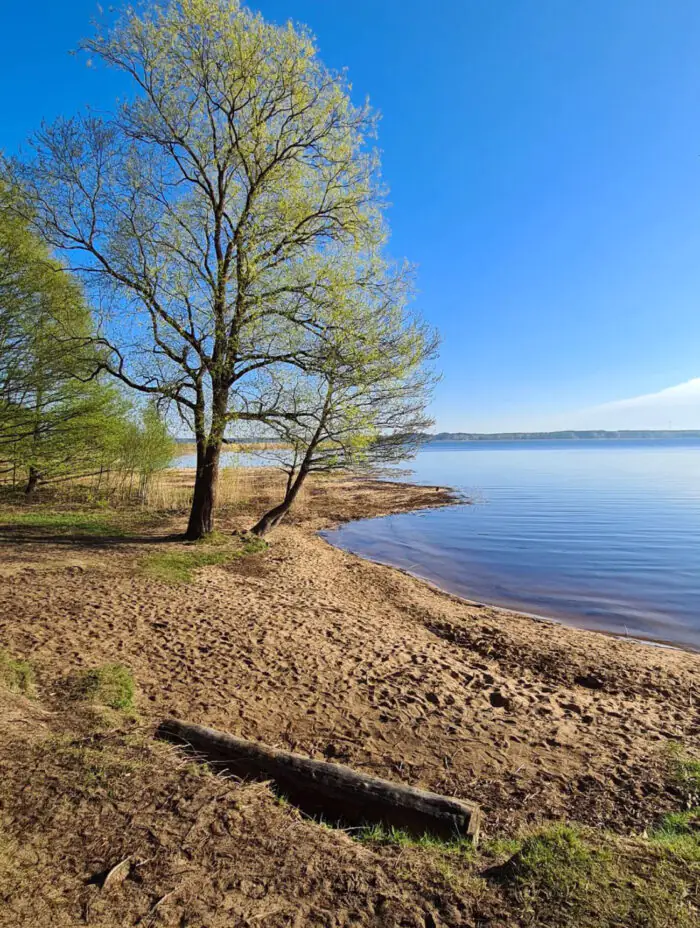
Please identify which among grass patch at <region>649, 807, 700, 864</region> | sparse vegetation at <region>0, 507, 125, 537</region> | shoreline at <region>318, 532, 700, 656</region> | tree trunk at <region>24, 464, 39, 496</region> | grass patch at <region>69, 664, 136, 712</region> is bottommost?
shoreline at <region>318, 532, 700, 656</region>

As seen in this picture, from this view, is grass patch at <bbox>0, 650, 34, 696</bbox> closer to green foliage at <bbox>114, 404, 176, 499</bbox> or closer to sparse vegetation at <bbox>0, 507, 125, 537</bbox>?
sparse vegetation at <bbox>0, 507, 125, 537</bbox>

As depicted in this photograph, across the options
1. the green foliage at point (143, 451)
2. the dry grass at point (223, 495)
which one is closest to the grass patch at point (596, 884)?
the dry grass at point (223, 495)

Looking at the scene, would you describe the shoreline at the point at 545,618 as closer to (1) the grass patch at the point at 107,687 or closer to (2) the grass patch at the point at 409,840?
(2) the grass patch at the point at 409,840

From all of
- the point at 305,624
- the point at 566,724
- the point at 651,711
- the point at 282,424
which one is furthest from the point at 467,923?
the point at 282,424

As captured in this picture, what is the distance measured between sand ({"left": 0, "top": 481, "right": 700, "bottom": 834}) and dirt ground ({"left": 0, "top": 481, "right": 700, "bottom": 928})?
27 mm

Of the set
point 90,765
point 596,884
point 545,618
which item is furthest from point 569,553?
point 90,765

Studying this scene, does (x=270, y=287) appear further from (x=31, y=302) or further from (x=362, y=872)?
(x=362, y=872)

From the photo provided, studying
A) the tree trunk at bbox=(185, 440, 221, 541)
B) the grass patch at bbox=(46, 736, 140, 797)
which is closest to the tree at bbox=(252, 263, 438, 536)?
the tree trunk at bbox=(185, 440, 221, 541)

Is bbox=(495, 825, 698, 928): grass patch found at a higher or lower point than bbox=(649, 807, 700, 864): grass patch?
higher

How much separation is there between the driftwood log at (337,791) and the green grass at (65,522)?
39.1 feet

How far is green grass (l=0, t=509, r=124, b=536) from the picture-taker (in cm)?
1477

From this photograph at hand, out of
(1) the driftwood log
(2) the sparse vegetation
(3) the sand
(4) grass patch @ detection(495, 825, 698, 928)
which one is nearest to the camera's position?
(4) grass patch @ detection(495, 825, 698, 928)

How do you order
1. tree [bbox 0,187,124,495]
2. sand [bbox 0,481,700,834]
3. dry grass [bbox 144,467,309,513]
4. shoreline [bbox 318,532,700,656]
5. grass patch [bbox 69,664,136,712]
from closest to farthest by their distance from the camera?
sand [bbox 0,481,700,834] < grass patch [bbox 69,664,136,712] < shoreline [bbox 318,532,700,656] < tree [bbox 0,187,124,495] < dry grass [bbox 144,467,309,513]

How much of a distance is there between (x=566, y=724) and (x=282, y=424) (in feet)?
33.5
